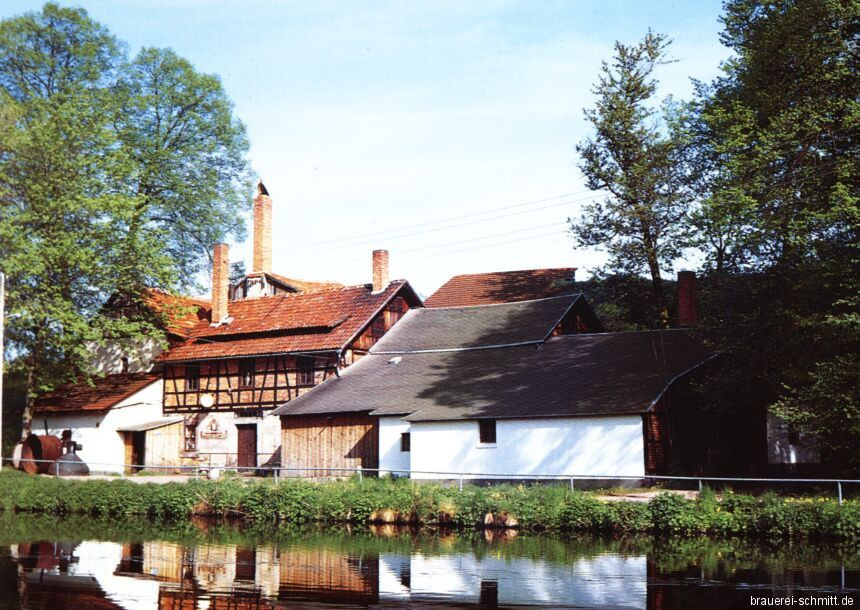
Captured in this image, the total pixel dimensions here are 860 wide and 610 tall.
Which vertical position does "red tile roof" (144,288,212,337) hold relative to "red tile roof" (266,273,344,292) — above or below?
below

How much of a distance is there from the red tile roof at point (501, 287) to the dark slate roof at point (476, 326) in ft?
23.5

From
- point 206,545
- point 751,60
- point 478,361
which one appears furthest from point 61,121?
point 751,60

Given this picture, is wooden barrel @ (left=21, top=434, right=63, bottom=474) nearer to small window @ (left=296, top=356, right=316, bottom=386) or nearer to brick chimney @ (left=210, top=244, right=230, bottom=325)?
brick chimney @ (left=210, top=244, right=230, bottom=325)

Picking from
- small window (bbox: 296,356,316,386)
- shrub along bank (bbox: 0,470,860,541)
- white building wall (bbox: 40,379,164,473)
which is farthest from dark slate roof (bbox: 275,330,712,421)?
white building wall (bbox: 40,379,164,473)

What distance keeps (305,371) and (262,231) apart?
14.3m

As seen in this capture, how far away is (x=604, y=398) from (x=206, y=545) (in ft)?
49.3

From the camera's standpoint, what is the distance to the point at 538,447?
33.7 metres

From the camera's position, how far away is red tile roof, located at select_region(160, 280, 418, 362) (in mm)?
44875

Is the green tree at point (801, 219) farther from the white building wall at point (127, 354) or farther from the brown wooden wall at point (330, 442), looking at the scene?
the white building wall at point (127, 354)

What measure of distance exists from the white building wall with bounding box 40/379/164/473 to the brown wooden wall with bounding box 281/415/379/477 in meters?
10.6

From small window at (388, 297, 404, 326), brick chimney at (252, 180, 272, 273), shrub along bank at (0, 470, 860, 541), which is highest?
brick chimney at (252, 180, 272, 273)

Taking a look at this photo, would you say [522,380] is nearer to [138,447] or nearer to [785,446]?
[785,446]

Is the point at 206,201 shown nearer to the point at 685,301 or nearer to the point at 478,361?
the point at 478,361

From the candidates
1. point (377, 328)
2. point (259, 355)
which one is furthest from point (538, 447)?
point (259, 355)
